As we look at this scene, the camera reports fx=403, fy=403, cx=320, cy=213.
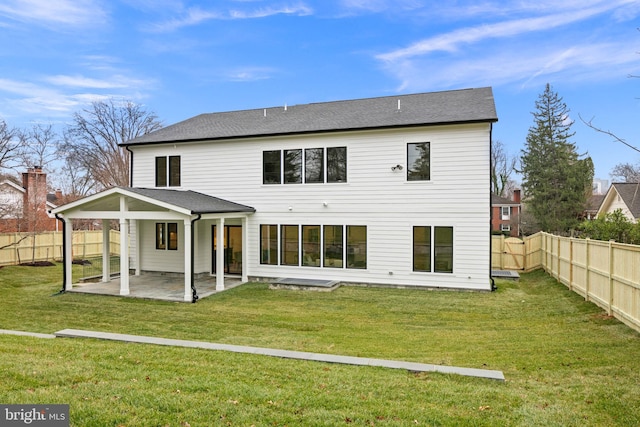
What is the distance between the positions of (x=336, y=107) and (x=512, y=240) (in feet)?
30.8

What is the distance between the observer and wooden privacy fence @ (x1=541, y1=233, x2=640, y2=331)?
720 cm

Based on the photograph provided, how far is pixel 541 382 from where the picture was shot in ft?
16.6

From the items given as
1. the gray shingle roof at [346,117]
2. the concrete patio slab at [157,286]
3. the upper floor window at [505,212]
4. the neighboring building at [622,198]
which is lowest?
the concrete patio slab at [157,286]

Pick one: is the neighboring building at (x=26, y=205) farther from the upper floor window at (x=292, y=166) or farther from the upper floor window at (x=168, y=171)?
the upper floor window at (x=292, y=166)

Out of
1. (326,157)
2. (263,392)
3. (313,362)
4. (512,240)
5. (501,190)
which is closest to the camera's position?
(263,392)

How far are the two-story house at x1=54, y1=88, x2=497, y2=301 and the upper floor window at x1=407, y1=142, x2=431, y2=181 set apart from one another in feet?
0.10

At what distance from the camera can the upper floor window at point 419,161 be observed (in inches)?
498

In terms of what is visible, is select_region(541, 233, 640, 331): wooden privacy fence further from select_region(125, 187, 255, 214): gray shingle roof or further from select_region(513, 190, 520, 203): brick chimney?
select_region(513, 190, 520, 203): brick chimney

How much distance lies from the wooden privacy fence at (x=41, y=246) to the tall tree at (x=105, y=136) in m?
11.1

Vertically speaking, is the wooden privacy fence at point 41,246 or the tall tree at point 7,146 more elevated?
the tall tree at point 7,146

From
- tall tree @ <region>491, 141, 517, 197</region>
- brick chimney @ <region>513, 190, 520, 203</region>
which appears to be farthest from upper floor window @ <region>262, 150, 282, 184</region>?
tall tree @ <region>491, 141, 517, 197</region>

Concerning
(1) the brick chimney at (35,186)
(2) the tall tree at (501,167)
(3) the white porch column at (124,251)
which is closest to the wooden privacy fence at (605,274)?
(3) the white porch column at (124,251)

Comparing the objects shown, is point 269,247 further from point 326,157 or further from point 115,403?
point 115,403

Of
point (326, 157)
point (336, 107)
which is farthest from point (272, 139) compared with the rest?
point (336, 107)
